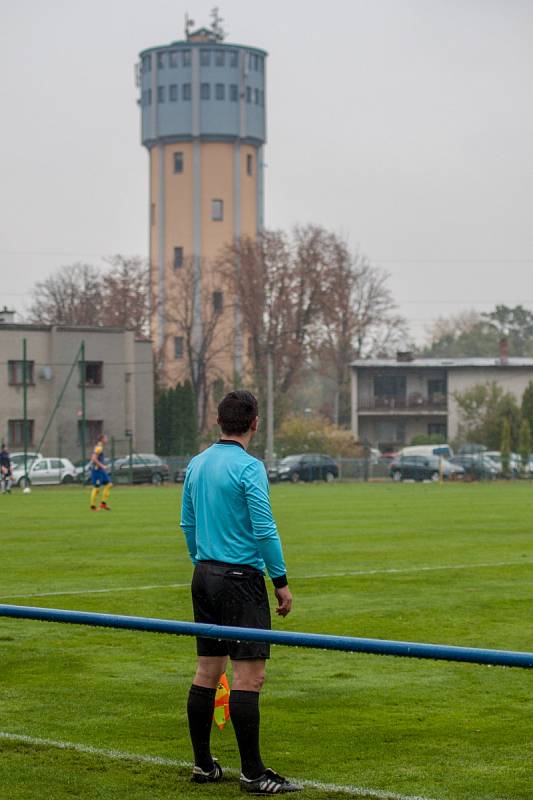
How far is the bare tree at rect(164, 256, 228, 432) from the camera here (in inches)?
3880

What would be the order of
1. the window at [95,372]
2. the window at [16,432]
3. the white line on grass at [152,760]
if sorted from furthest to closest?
the window at [95,372]
the window at [16,432]
the white line on grass at [152,760]

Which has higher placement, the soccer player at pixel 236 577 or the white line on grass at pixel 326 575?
the soccer player at pixel 236 577

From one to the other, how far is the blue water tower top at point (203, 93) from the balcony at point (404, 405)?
22401 mm

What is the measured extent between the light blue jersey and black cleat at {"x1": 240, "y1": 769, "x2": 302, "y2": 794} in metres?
1.06

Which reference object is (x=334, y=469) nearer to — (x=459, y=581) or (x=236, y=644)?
(x=459, y=581)

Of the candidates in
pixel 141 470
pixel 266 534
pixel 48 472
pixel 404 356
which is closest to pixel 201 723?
pixel 266 534

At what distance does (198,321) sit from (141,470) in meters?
43.2

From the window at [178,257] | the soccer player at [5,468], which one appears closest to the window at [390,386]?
the window at [178,257]

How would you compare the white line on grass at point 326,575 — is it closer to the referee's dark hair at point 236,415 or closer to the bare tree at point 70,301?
the referee's dark hair at point 236,415

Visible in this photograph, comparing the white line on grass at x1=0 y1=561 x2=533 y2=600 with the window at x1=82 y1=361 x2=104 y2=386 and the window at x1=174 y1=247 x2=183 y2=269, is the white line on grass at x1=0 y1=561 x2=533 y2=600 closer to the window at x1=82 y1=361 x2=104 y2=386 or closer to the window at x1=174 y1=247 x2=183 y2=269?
the window at x1=82 y1=361 x2=104 y2=386

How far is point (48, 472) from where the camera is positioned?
65.5m

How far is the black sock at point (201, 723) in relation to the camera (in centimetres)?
819

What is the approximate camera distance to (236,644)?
798 cm

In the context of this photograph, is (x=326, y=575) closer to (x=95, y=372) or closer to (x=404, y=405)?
(x=95, y=372)
